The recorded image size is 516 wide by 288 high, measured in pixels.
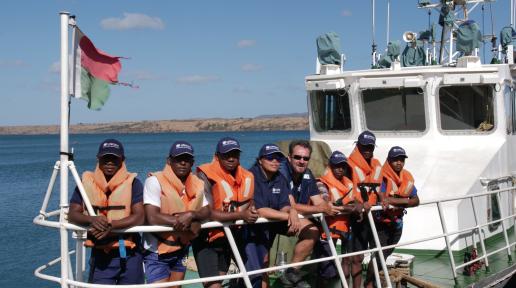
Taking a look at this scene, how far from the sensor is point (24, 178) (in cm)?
4650

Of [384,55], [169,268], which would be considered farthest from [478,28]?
[169,268]

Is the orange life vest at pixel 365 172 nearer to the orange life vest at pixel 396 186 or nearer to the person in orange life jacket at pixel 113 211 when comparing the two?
the orange life vest at pixel 396 186

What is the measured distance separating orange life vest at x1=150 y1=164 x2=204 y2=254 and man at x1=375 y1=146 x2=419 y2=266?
7.32ft

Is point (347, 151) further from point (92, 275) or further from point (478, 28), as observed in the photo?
point (92, 275)

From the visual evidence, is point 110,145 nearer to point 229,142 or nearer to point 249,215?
point 229,142

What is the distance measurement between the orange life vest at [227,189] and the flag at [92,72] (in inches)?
45.1

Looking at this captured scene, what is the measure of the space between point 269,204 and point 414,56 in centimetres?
657

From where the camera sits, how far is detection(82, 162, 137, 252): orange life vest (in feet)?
15.2

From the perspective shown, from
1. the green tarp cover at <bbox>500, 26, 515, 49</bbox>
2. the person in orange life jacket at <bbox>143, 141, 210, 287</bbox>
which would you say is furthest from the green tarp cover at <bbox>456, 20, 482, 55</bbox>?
the person in orange life jacket at <bbox>143, 141, 210, 287</bbox>

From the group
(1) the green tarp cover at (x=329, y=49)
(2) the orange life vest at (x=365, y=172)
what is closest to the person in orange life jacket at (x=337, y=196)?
(2) the orange life vest at (x=365, y=172)

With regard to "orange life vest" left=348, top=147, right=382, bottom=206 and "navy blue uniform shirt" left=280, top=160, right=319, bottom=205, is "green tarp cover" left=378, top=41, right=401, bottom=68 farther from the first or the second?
"navy blue uniform shirt" left=280, top=160, right=319, bottom=205

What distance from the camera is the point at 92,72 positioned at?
17.4ft

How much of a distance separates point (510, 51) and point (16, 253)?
15718 millimetres

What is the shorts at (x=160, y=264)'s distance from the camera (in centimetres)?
481
